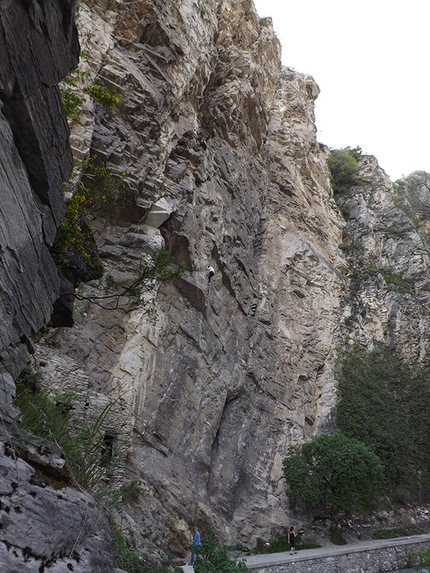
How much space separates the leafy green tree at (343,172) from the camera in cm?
4012

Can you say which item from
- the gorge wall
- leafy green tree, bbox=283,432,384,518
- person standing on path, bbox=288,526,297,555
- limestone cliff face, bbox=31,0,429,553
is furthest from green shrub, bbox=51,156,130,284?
leafy green tree, bbox=283,432,384,518

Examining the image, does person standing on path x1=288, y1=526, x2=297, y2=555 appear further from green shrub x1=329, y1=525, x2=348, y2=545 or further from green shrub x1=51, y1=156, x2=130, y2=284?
green shrub x1=51, y1=156, x2=130, y2=284

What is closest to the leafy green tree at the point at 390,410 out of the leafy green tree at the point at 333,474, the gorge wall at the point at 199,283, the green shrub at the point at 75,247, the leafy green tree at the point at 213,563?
the gorge wall at the point at 199,283

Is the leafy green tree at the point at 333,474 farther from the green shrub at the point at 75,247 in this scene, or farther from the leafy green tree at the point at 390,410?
the green shrub at the point at 75,247

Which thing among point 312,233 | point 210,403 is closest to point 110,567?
point 210,403

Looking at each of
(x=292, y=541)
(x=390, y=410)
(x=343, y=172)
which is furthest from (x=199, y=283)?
(x=343, y=172)

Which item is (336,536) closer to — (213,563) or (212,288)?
(212,288)

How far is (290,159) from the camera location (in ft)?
101

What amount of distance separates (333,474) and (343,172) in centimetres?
3008

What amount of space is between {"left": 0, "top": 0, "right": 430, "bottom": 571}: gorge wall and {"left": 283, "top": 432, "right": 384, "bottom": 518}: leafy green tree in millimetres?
1244

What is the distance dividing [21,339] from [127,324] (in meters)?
9.63

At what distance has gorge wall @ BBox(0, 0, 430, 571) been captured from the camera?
11938mm

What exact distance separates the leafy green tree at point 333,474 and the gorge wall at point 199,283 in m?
1.24

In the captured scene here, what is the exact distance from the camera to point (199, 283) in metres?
17.8
